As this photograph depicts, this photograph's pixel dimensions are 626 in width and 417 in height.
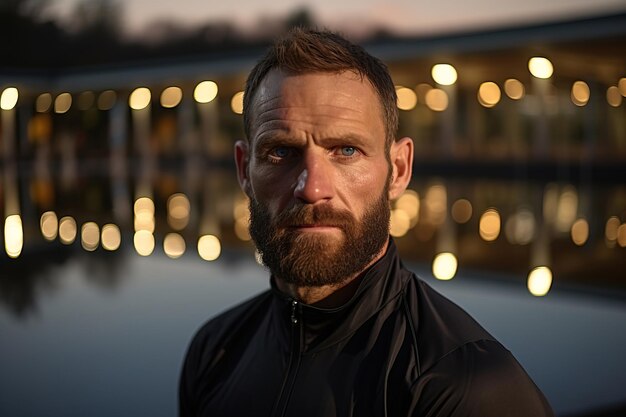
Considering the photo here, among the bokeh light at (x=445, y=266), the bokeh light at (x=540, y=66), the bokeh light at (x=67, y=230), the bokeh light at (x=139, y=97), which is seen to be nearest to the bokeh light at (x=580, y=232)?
the bokeh light at (x=445, y=266)

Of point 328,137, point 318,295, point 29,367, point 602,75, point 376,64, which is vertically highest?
point 602,75

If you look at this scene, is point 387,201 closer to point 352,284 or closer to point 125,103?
point 352,284

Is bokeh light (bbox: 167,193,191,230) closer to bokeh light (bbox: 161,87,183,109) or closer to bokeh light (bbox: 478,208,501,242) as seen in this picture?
bokeh light (bbox: 478,208,501,242)

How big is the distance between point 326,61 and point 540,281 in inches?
270

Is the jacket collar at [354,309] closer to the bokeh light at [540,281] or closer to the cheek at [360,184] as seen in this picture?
the cheek at [360,184]

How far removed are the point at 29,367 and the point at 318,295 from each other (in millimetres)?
3894

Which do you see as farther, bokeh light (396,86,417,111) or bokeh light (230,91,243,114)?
bokeh light (230,91,243,114)

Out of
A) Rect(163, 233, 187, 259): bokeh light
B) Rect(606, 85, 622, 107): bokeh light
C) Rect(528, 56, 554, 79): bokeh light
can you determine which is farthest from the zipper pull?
Rect(606, 85, 622, 107): bokeh light

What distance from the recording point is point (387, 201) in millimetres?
2088

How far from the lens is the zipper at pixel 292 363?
1.91 metres

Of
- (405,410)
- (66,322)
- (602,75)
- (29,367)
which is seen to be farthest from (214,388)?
(602,75)

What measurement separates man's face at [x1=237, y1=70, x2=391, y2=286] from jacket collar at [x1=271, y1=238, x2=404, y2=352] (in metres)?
0.05

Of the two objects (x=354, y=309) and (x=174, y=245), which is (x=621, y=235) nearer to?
(x=174, y=245)

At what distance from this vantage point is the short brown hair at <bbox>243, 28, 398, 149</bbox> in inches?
74.2
